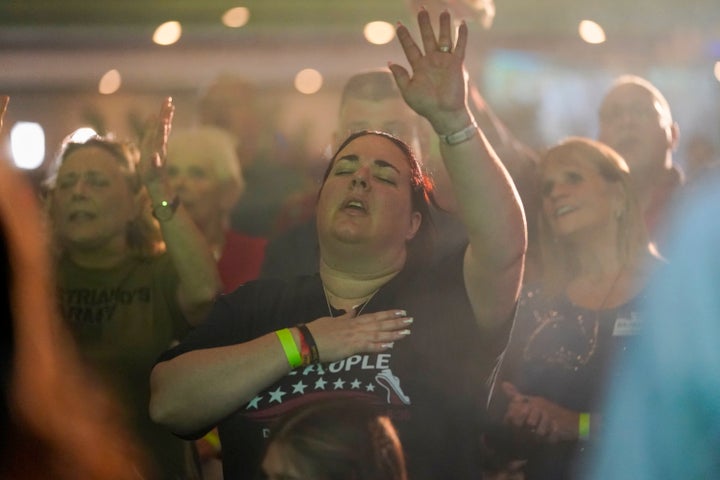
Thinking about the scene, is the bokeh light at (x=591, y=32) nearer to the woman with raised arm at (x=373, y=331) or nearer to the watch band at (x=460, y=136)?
the woman with raised arm at (x=373, y=331)

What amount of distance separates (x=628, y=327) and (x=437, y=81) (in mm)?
896

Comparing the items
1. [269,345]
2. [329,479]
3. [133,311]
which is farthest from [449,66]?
[133,311]

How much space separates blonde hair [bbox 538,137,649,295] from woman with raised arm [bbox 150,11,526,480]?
48 cm

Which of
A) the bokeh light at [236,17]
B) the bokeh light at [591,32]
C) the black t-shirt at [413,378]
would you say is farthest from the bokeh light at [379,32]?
the black t-shirt at [413,378]

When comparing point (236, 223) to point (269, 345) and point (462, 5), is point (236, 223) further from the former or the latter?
point (269, 345)

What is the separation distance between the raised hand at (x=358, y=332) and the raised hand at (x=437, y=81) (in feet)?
1.49

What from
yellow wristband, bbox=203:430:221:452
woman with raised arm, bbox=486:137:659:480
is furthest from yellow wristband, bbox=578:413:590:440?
yellow wristband, bbox=203:430:221:452

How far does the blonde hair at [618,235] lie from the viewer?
266 centimetres

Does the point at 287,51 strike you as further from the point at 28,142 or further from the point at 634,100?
the point at 634,100

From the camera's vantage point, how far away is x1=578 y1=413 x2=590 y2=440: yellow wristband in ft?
8.35

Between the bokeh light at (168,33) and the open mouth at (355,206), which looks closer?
the open mouth at (355,206)

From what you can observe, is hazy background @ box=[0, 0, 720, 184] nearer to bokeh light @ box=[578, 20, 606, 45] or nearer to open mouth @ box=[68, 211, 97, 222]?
bokeh light @ box=[578, 20, 606, 45]

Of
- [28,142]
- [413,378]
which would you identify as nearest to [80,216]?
[28,142]

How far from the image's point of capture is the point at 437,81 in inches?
77.6
